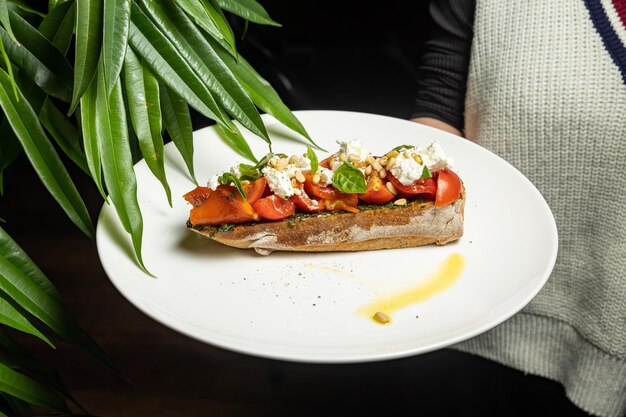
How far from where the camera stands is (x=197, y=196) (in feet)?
4.50

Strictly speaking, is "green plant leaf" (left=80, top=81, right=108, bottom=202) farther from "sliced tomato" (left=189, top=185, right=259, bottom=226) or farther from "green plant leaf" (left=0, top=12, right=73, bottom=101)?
"sliced tomato" (left=189, top=185, right=259, bottom=226)

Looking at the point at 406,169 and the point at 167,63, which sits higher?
the point at 167,63

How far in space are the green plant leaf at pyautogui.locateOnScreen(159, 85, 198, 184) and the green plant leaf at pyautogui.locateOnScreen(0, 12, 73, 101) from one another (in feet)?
0.60

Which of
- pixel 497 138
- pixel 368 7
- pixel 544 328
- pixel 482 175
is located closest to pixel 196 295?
pixel 482 175

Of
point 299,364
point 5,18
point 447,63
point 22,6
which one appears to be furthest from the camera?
point 299,364

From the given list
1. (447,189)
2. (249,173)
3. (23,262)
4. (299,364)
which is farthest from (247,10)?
(299,364)

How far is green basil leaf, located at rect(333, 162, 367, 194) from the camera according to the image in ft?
4.44

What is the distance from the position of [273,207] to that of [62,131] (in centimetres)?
43

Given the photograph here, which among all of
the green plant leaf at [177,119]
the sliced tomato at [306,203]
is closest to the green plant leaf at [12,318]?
the green plant leaf at [177,119]

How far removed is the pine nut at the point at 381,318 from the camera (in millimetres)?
1138

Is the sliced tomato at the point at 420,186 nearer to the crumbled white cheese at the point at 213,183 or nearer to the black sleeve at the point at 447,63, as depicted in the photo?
the crumbled white cheese at the point at 213,183

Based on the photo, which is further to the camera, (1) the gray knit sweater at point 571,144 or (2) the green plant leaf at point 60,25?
(1) the gray knit sweater at point 571,144

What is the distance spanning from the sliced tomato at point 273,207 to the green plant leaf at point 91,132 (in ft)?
1.06

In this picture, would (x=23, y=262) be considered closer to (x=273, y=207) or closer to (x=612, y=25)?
(x=273, y=207)
